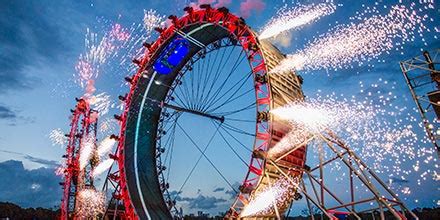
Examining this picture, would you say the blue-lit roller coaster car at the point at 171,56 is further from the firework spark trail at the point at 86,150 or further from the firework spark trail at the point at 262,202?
the firework spark trail at the point at 86,150

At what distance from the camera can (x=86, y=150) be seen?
31344 millimetres

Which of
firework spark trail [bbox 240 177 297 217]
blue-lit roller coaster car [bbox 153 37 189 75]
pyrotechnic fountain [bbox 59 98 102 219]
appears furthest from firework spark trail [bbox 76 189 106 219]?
firework spark trail [bbox 240 177 297 217]

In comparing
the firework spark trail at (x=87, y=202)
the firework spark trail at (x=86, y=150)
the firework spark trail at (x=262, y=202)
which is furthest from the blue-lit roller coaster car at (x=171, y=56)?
the firework spark trail at (x=86, y=150)

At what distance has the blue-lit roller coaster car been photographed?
20.3 metres

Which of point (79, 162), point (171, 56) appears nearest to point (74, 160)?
point (79, 162)

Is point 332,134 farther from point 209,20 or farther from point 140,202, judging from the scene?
point 140,202

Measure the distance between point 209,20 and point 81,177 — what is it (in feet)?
66.4

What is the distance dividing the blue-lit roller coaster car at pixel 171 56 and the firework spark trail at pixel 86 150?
560 inches

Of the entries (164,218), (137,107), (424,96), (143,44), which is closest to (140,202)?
(164,218)

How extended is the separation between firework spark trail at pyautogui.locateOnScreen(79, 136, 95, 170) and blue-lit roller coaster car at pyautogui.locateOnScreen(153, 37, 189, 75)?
14217 millimetres

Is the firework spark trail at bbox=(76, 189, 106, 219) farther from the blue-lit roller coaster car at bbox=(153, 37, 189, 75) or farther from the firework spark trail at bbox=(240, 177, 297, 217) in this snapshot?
the firework spark trail at bbox=(240, 177, 297, 217)

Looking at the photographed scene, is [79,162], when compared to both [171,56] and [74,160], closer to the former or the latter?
[74,160]

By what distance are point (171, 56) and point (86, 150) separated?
15.7 metres

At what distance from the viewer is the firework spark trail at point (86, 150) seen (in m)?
30.6
